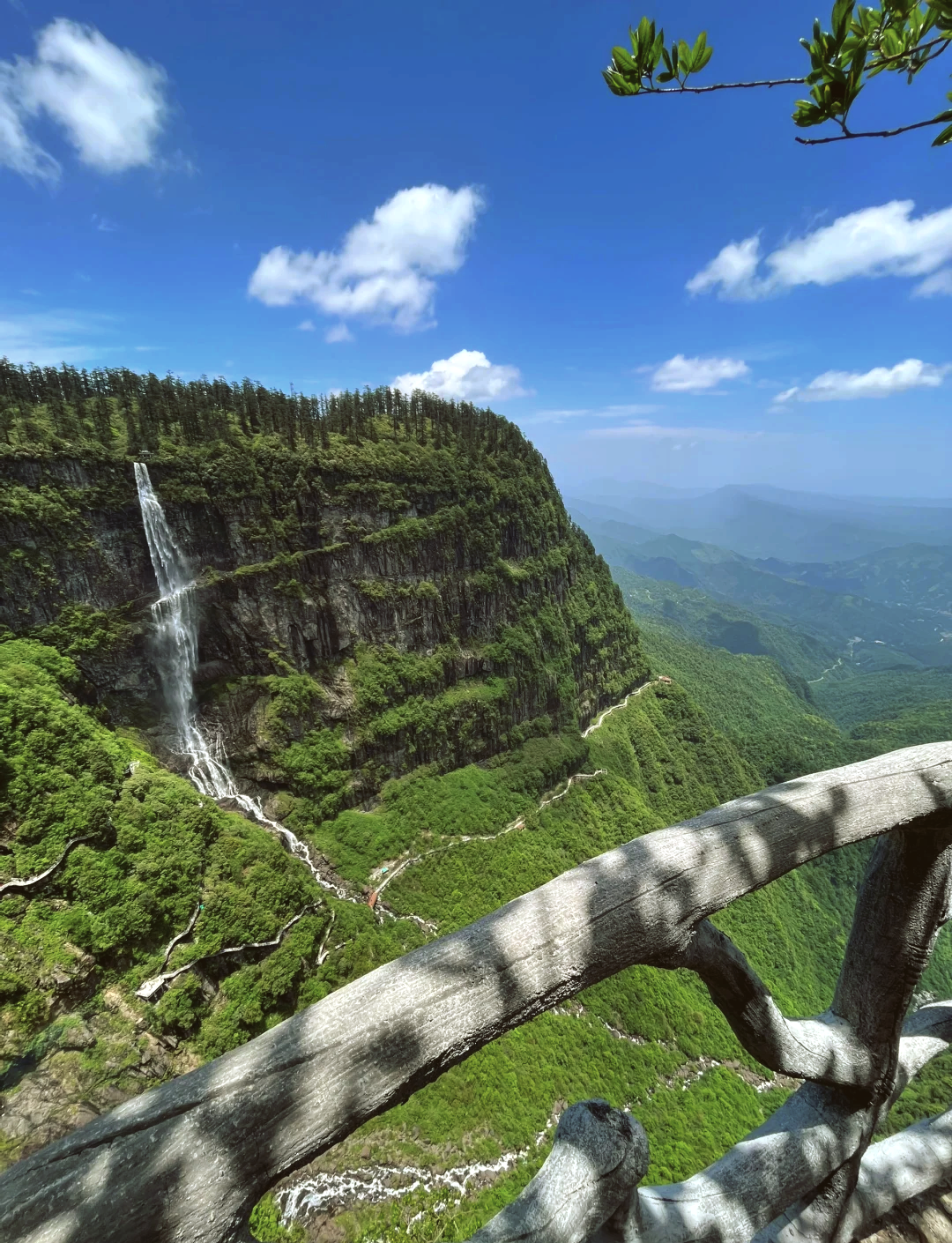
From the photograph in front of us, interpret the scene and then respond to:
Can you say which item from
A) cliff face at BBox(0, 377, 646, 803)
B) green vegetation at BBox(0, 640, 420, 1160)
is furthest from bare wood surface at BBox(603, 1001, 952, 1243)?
cliff face at BBox(0, 377, 646, 803)

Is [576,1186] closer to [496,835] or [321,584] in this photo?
[321,584]

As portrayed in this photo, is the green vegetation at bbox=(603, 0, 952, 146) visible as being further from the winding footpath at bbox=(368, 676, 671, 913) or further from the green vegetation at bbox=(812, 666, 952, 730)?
the green vegetation at bbox=(812, 666, 952, 730)

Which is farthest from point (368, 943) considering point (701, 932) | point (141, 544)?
point (701, 932)

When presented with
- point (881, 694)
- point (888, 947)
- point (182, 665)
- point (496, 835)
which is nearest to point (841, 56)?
point (888, 947)

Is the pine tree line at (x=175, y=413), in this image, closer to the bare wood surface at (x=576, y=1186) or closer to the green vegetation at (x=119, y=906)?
the green vegetation at (x=119, y=906)

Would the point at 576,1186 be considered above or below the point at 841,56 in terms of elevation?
below

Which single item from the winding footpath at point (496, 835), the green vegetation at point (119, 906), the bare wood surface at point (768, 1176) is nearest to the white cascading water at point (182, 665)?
the winding footpath at point (496, 835)
